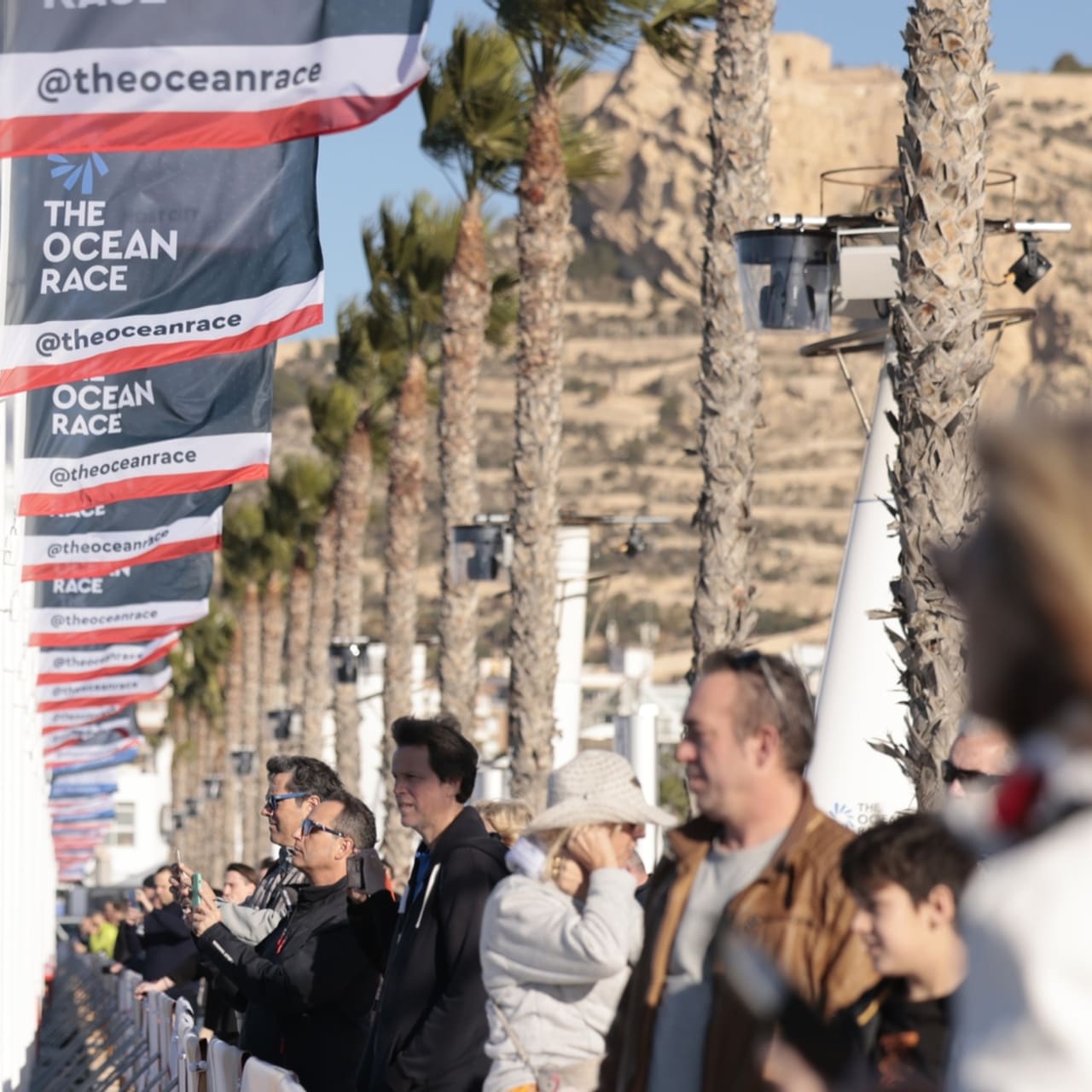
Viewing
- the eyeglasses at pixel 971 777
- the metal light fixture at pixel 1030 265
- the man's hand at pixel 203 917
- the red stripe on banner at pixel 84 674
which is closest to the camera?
the eyeglasses at pixel 971 777

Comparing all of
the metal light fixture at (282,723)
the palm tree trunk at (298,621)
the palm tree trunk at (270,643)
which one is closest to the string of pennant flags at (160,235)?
the metal light fixture at (282,723)

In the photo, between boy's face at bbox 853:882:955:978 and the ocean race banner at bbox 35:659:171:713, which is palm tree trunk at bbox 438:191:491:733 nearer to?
the ocean race banner at bbox 35:659:171:713

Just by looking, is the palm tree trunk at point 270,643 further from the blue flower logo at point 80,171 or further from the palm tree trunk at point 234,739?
the blue flower logo at point 80,171

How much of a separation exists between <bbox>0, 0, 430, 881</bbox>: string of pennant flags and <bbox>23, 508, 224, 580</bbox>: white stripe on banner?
16 mm

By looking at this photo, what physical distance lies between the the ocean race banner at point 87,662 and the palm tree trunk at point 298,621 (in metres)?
22.7

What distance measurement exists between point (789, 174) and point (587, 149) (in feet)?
484

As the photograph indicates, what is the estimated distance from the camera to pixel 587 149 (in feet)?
69.2

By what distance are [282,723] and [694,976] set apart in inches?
1434

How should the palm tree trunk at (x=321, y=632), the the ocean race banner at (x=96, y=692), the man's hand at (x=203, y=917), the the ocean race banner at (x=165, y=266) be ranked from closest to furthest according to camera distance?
1. the man's hand at (x=203, y=917)
2. the the ocean race banner at (x=165, y=266)
3. the the ocean race banner at (x=96, y=692)
4. the palm tree trunk at (x=321, y=632)

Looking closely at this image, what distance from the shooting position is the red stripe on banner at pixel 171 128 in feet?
25.2

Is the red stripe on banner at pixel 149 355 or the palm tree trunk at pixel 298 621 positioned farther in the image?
the palm tree trunk at pixel 298 621

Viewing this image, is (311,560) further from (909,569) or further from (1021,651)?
(1021,651)

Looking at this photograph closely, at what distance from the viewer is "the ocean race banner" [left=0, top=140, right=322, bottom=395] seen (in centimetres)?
979

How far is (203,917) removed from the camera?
6766 mm
